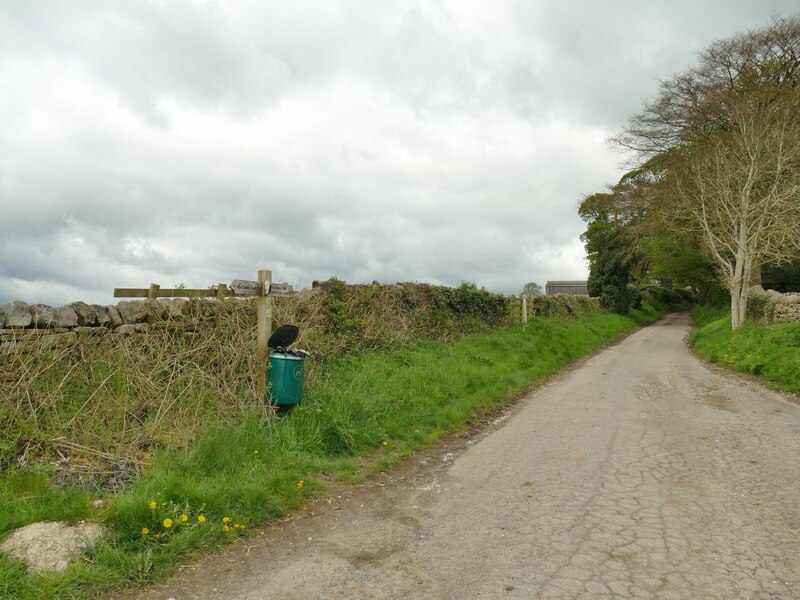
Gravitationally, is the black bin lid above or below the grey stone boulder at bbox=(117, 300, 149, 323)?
below

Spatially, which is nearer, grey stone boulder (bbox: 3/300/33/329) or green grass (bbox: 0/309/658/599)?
green grass (bbox: 0/309/658/599)

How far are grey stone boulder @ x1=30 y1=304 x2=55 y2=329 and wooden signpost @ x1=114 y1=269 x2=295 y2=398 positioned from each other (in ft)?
3.08

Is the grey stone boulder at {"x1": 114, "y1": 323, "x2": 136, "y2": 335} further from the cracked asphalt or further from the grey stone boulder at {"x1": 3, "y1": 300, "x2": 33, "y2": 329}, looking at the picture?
the cracked asphalt

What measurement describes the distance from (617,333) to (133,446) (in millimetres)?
→ 26986

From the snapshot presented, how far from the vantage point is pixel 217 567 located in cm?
409

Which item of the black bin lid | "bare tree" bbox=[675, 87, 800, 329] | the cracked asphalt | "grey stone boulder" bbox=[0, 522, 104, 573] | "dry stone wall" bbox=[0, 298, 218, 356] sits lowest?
the cracked asphalt

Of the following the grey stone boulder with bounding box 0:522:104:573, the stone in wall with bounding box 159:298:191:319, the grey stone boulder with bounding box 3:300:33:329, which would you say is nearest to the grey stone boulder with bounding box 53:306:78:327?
the grey stone boulder with bounding box 3:300:33:329

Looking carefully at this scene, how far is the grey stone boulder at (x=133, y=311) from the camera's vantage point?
7.25m

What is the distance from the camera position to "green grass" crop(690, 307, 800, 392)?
1190cm

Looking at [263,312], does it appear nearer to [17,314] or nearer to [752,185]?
[17,314]

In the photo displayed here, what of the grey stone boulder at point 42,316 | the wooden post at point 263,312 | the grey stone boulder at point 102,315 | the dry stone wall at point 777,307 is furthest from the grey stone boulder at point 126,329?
the dry stone wall at point 777,307

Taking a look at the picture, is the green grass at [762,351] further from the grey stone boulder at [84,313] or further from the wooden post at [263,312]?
the grey stone boulder at [84,313]

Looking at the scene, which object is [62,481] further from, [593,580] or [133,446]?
[593,580]

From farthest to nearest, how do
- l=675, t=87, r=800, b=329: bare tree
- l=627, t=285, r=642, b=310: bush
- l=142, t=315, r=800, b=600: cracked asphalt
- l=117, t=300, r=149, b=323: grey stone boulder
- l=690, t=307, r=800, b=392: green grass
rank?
l=627, t=285, r=642, b=310: bush, l=675, t=87, r=800, b=329: bare tree, l=690, t=307, r=800, b=392: green grass, l=117, t=300, r=149, b=323: grey stone boulder, l=142, t=315, r=800, b=600: cracked asphalt
